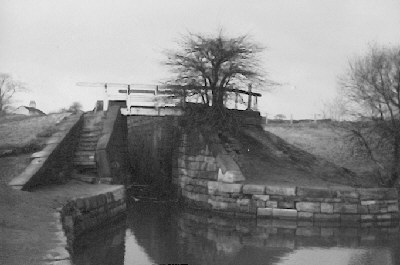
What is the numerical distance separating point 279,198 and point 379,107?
808 centimetres

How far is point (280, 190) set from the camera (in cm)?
1503

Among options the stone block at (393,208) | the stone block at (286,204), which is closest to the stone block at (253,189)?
the stone block at (286,204)

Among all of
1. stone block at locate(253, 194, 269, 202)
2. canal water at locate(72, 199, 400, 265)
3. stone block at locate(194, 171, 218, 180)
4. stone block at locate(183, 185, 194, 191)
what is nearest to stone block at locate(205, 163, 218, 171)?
stone block at locate(194, 171, 218, 180)

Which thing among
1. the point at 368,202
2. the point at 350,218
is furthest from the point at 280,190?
the point at 368,202

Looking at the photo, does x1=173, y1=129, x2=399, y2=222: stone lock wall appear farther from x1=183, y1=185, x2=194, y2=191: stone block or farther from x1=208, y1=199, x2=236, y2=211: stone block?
x1=183, y1=185, x2=194, y2=191: stone block

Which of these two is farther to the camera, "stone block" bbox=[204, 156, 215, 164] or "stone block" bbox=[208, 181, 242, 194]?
"stone block" bbox=[204, 156, 215, 164]

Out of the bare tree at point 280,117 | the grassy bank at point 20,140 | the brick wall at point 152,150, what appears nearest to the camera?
the grassy bank at point 20,140

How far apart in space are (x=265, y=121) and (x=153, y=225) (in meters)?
21.4

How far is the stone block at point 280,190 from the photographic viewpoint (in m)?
15.0

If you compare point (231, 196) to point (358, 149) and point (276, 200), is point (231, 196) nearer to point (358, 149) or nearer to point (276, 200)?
point (276, 200)

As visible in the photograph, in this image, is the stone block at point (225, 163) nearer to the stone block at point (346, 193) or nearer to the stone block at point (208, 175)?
the stone block at point (208, 175)

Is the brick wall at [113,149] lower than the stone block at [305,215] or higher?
higher

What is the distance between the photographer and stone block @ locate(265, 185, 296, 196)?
1497 cm

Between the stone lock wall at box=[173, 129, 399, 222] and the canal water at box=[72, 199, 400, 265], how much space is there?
0.32 metres
